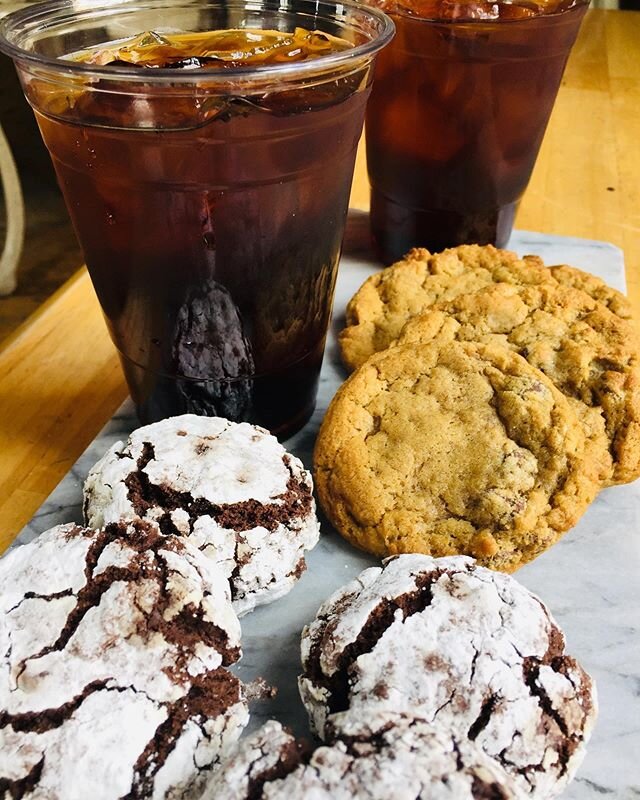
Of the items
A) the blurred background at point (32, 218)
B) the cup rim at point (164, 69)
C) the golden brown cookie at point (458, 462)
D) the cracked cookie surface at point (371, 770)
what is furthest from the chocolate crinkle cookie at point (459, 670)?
the blurred background at point (32, 218)

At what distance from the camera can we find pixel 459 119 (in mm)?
1232

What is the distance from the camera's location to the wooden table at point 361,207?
3.66ft

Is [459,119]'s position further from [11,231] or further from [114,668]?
[11,231]

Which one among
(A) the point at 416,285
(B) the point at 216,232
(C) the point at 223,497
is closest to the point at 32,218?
(A) the point at 416,285

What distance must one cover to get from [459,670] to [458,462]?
0.98 feet

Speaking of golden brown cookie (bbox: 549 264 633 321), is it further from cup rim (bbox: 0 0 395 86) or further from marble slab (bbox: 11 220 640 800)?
cup rim (bbox: 0 0 395 86)

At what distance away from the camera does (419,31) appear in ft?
3.76

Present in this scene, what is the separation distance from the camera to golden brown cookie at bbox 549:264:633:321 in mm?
1136

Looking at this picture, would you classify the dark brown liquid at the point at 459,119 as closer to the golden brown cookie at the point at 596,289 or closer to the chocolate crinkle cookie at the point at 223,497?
the golden brown cookie at the point at 596,289

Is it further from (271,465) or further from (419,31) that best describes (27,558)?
(419,31)

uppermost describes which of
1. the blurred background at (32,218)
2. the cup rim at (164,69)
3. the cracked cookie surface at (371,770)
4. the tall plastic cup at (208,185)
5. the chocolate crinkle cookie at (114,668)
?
the cup rim at (164,69)

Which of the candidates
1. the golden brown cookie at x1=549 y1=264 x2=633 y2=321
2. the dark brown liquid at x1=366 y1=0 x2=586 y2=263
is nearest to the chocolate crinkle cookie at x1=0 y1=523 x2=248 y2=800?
the golden brown cookie at x1=549 y1=264 x2=633 y2=321

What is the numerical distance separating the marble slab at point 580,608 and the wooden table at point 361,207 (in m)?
0.08

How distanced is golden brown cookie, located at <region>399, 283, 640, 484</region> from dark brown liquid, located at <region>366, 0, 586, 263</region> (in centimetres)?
28
